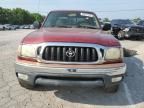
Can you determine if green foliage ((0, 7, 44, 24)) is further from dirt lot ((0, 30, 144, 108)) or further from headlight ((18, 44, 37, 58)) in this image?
headlight ((18, 44, 37, 58))

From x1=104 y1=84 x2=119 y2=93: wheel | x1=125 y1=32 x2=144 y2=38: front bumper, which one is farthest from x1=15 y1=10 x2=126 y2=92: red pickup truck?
x1=125 y1=32 x2=144 y2=38: front bumper

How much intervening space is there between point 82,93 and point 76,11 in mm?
2541

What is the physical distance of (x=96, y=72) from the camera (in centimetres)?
512

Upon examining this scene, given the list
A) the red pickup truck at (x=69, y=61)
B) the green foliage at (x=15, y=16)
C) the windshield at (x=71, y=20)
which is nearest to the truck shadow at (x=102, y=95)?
the red pickup truck at (x=69, y=61)

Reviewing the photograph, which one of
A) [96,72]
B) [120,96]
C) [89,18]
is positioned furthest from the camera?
[89,18]

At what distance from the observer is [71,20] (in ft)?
24.3

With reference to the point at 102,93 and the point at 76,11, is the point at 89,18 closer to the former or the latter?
the point at 76,11

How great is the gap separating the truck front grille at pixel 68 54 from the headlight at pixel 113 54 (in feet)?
0.79

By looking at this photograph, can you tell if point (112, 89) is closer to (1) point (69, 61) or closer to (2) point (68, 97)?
(2) point (68, 97)

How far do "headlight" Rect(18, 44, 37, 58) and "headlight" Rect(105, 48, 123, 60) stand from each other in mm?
1240

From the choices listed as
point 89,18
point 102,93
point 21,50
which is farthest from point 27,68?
point 89,18

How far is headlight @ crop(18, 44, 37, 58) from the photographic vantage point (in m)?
5.26

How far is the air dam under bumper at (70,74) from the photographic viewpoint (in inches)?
201

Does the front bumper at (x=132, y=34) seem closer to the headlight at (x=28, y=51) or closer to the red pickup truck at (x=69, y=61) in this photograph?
the red pickup truck at (x=69, y=61)
